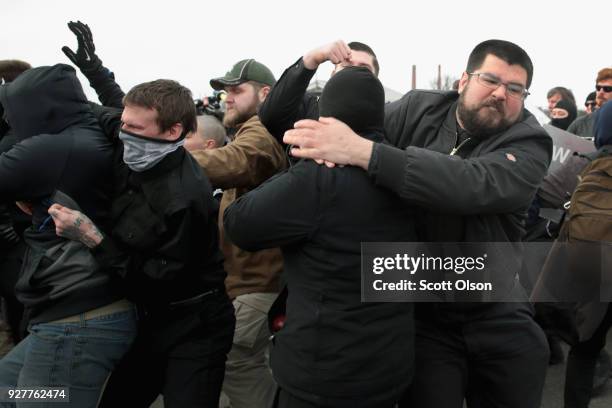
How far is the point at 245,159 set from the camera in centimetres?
263

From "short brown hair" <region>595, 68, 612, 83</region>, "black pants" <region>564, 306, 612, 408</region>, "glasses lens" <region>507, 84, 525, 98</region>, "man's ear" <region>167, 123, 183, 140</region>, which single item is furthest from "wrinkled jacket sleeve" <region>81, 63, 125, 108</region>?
"short brown hair" <region>595, 68, 612, 83</region>

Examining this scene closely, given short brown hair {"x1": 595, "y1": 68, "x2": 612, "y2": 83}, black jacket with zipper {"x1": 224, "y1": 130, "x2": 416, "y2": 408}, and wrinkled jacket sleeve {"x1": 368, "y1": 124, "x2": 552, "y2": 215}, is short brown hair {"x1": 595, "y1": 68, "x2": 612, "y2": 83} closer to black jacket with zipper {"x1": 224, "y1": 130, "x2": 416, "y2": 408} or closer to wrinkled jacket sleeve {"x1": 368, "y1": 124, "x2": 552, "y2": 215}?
wrinkled jacket sleeve {"x1": 368, "y1": 124, "x2": 552, "y2": 215}

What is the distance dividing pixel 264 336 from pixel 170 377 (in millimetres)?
723

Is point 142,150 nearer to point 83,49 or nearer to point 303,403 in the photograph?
point 83,49

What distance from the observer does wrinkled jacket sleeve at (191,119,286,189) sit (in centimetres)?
255

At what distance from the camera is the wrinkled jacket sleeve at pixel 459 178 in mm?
1738

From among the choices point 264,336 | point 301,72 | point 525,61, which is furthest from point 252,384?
point 525,61

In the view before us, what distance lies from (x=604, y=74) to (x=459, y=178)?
410 cm

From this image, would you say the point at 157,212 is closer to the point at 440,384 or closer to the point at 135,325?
the point at 135,325

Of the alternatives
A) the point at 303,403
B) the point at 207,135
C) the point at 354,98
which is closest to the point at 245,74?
the point at 207,135

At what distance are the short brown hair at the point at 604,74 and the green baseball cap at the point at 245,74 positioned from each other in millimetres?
3545

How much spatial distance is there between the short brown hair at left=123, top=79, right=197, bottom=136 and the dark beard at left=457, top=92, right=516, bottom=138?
44.1 inches

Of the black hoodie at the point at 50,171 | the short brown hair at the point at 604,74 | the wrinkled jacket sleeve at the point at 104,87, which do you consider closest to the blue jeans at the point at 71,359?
the black hoodie at the point at 50,171

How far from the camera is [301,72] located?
2176 millimetres
